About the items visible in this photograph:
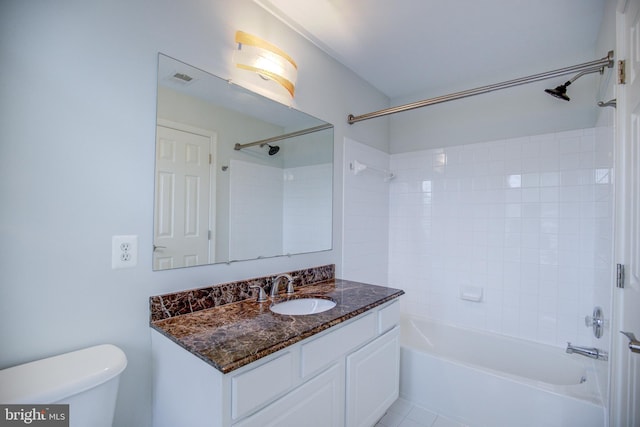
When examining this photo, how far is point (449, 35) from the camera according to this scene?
6.33 feet

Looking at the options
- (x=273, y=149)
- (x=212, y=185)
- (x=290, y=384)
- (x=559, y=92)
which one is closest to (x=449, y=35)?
(x=559, y=92)

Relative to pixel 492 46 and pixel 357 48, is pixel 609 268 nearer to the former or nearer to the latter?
pixel 492 46

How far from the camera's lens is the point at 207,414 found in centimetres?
94

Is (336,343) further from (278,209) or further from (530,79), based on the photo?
(530,79)

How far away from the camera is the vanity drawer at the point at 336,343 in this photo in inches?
47.3

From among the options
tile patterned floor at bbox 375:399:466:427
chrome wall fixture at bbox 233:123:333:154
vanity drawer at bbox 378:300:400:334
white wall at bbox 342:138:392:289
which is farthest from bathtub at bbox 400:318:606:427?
chrome wall fixture at bbox 233:123:333:154

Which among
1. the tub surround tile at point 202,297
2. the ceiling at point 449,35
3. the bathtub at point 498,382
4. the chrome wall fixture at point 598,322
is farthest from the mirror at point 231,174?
the chrome wall fixture at point 598,322

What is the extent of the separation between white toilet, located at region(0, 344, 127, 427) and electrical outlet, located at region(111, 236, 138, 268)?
1.04 ft

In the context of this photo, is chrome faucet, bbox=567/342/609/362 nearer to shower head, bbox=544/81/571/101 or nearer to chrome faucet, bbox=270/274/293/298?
shower head, bbox=544/81/571/101

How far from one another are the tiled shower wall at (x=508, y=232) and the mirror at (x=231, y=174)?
3.58 ft

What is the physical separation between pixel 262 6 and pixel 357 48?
74cm

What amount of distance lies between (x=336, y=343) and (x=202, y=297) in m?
0.66

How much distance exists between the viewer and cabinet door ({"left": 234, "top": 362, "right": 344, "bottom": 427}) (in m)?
1.03

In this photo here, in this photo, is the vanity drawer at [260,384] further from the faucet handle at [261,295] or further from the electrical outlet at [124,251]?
the electrical outlet at [124,251]
